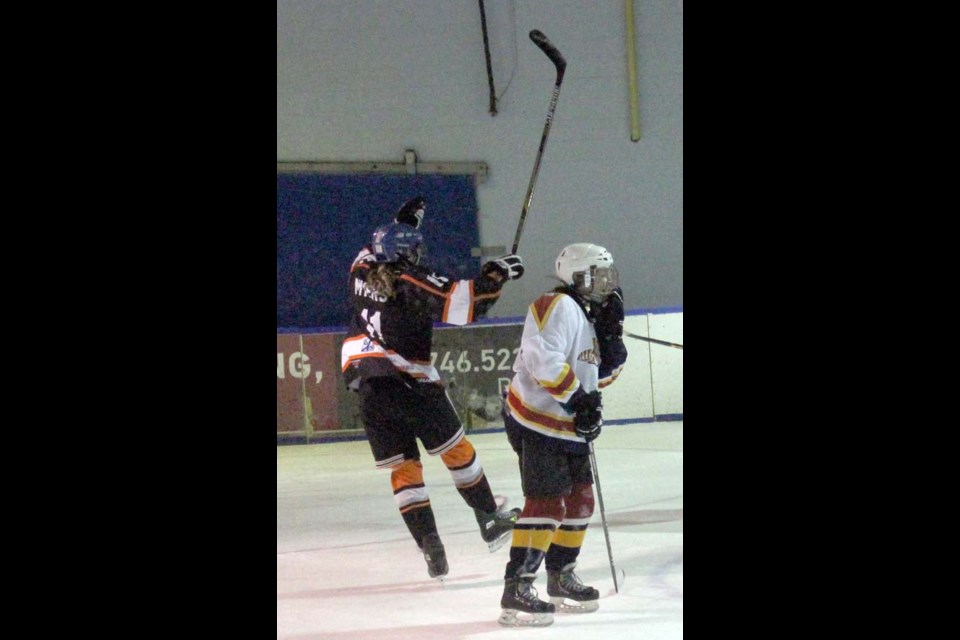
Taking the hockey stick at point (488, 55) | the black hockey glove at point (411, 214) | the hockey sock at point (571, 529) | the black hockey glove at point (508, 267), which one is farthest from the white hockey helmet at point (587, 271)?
the hockey stick at point (488, 55)

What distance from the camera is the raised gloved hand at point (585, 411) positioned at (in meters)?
3.26

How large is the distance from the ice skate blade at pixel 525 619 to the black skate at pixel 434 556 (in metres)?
0.68

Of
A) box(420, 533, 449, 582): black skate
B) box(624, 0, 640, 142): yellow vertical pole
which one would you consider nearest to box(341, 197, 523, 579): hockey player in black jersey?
box(420, 533, 449, 582): black skate

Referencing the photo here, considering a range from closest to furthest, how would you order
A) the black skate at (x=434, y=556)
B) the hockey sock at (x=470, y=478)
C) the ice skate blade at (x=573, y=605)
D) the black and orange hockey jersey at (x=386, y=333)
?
the ice skate blade at (x=573, y=605) < the black skate at (x=434, y=556) < the black and orange hockey jersey at (x=386, y=333) < the hockey sock at (x=470, y=478)

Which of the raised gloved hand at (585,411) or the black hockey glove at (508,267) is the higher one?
the black hockey glove at (508,267)

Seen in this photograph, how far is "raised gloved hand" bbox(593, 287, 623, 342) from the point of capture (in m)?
3.59

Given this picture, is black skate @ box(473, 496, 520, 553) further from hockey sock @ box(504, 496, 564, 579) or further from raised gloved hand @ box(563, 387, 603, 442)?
raised gloved hand @ box(563, 387, 603, 442)

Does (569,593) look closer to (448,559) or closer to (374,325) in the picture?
(448,559)

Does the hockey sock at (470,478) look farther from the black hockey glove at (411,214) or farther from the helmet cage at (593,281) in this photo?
the helmet cage at (593,281)

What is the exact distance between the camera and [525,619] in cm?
322
